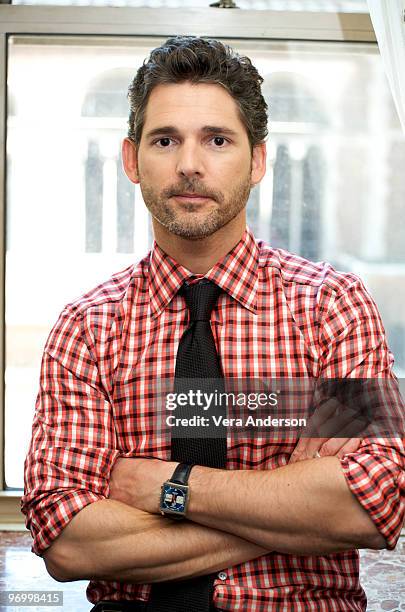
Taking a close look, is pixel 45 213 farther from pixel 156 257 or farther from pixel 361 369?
pixel 361 369

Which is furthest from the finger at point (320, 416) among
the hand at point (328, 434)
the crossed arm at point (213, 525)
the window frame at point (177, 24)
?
the window frame at point (177, 24)

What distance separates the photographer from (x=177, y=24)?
102 inches

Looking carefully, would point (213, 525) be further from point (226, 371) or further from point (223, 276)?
point (223, 276)

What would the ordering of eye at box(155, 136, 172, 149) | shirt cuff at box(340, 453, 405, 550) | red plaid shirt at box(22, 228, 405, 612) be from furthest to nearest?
eye at box(155, 136, 172, 149), red plaid shirt at box(22, 228, 405, 612), shirt cuff at box(340, 453, 405, 550)

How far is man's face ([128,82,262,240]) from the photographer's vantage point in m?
1.59

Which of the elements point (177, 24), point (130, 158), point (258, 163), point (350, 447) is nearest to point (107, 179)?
point (177, 24)

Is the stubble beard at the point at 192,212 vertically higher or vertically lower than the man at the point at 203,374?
higher

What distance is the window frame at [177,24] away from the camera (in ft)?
8.50

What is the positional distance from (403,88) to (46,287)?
1.31m

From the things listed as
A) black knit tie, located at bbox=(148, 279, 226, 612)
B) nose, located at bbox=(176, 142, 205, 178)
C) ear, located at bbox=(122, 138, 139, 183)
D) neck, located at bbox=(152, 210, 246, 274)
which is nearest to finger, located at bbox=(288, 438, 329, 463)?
black knit tie, located at bbox=(148, 279, 226, 612)

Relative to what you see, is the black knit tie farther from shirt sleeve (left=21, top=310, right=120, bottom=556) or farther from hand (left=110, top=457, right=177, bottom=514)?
shirt sleeve (left=21, top=310, right=120, bottom=556)

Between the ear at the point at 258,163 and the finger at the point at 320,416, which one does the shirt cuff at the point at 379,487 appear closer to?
the finger at the point at 320,416

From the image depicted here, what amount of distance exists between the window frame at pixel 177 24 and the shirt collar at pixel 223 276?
1.14 meters

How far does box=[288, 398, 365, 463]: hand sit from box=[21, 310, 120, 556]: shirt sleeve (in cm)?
37
